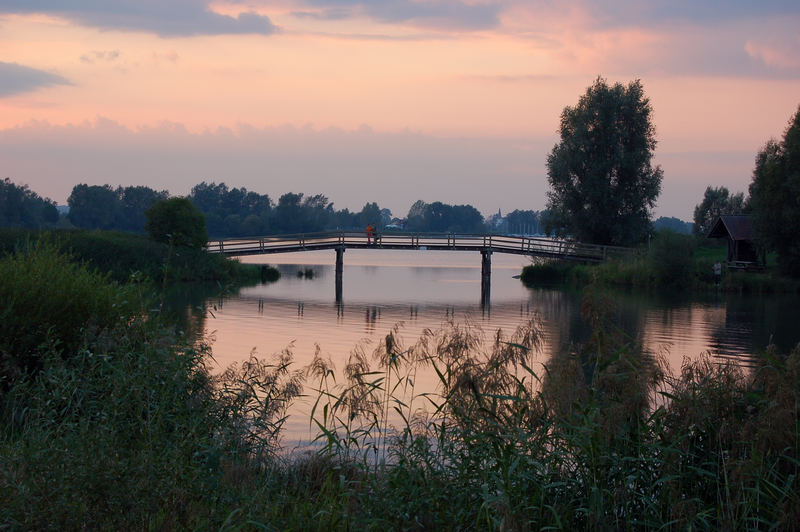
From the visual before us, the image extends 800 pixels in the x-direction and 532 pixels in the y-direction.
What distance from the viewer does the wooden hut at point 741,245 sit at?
149ft

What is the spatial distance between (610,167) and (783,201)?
13.8m

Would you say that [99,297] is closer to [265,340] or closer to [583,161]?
[265,340]

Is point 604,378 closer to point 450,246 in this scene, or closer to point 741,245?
point 450,246

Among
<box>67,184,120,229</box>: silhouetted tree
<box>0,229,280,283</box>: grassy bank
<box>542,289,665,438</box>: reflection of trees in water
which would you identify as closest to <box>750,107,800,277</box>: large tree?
<box>0,229,280,283</box>: grassy bank

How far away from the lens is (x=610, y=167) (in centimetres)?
5141

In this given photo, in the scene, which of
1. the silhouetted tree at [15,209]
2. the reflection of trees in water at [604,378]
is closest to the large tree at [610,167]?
the reflection of trees in water at [604,378]

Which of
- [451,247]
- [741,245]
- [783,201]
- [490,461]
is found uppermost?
[783,201]

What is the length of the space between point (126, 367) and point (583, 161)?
154ft

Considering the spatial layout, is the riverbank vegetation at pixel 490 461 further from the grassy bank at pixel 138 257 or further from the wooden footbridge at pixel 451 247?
the wooden footbridge at pixel 451 247

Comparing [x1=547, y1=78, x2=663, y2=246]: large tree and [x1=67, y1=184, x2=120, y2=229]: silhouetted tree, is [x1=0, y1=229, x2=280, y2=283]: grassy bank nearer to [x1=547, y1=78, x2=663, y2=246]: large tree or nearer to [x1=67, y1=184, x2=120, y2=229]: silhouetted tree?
[x1=547, y1=78, x2=663, y2=246]: large tree

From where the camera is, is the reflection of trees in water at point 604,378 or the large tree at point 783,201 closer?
the reflection of trees in water at point 604,378

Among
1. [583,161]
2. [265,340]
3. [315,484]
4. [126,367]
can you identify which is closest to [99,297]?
[126,367]

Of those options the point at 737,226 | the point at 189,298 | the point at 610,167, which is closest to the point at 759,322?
the point at 189,298

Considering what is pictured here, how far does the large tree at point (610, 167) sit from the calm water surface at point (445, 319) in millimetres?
10803
